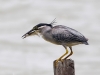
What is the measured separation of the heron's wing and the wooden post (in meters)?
0.27

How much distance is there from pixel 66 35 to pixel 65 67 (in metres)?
0.40

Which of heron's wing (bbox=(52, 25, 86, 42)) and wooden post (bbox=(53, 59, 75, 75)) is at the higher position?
heron's wing (bbox=(52, 25, 86, 42))

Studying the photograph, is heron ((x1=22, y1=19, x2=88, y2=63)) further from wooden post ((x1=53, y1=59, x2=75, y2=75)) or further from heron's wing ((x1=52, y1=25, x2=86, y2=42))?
wooden post ((x1=53, y1=59, x2=75, y2=75))

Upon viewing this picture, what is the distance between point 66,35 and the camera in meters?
5.93

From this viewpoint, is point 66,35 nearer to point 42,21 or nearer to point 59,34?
point 59,34

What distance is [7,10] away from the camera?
13156mm

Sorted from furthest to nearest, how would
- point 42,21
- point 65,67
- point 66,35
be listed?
point 42,21 < point 66,35 < point 65,67

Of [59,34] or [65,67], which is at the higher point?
[59,34]

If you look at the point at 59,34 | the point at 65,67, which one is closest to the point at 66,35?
the point at 59,34

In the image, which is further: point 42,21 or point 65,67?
point 42,21

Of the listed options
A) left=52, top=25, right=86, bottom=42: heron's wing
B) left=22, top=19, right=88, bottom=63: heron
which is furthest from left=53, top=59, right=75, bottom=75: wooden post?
left=52, top=25, right=86, bottom=42: heron's wing

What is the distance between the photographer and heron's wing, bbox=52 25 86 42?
5812mm

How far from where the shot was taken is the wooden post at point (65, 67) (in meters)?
5.69

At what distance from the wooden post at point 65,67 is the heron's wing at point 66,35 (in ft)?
0.87
